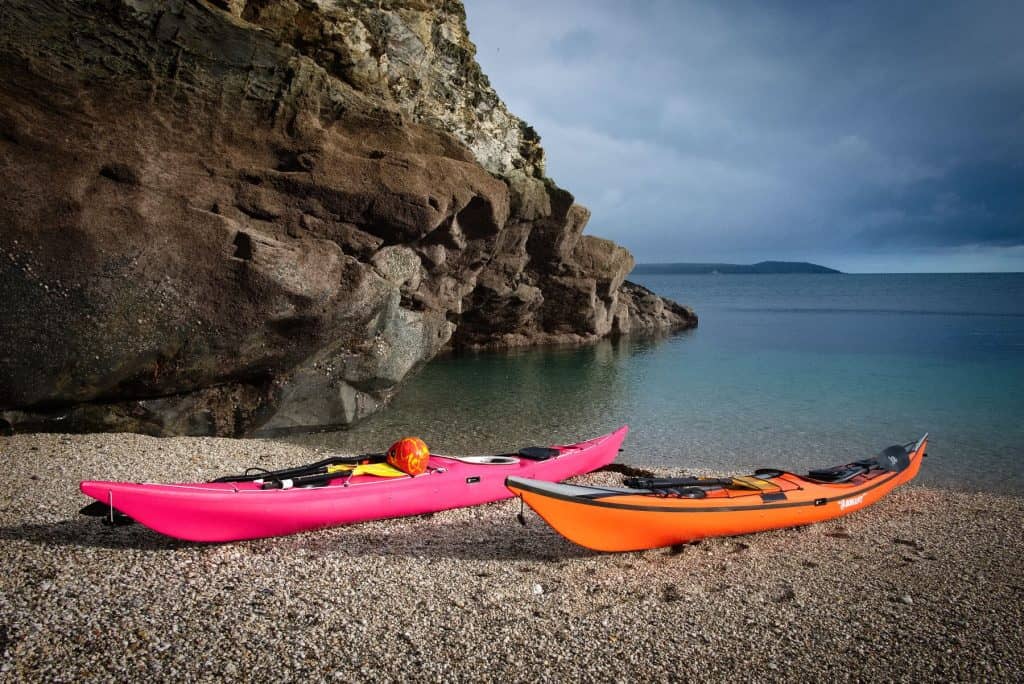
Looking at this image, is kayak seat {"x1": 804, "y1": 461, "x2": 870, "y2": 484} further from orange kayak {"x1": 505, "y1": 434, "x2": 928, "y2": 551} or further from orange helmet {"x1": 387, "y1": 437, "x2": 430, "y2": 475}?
orange helmet {"x1": 387, "y1": 437, "x2": 430, "y2": 475}

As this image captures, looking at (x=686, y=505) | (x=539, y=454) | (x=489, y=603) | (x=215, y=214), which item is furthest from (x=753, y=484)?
(x=215, y=214)

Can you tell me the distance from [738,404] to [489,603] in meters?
13.4

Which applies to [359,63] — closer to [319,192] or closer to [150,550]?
[319,192]

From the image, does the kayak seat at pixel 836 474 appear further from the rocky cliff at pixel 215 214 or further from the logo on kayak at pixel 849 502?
the rocky cliff at pixel 215 214

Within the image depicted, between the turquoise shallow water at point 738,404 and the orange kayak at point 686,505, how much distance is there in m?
3.48

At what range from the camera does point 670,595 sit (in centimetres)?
576

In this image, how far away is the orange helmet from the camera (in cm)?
766

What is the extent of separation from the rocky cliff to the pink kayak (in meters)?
3.75

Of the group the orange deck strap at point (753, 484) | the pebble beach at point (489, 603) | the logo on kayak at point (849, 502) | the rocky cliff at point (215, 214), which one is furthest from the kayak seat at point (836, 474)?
the rocky cliff at point (215, 214)

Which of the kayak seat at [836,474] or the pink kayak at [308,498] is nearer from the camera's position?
the pink kayak at [308,498]

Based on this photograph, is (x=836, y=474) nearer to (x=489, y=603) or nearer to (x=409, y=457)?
(x=489, y=603)

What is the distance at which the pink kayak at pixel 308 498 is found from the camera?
584 cm

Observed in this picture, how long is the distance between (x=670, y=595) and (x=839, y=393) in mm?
15623

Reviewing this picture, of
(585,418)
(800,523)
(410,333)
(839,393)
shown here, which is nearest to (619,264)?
(839,393)
